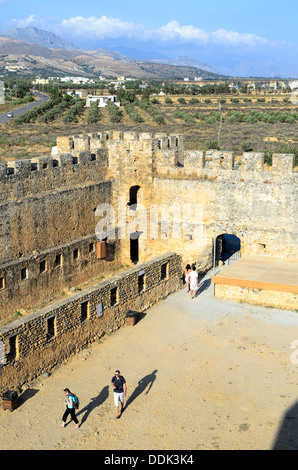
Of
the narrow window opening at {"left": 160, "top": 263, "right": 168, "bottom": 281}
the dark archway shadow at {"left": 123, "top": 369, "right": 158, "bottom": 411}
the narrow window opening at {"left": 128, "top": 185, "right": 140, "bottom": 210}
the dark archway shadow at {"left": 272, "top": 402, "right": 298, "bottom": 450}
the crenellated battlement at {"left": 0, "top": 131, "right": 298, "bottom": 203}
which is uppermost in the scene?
the crenellated battlement at {"left": 0, "top": 131, "right": 298, "bottom": 203}

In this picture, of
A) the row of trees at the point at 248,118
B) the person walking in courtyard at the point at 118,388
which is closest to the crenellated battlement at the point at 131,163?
the person walking in courtyard at the point at 118,388

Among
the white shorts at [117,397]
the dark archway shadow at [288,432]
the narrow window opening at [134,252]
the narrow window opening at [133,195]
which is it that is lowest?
the dark archway shadow at [288,432]

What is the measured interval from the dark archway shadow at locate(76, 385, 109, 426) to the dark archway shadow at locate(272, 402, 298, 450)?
13.1 ft

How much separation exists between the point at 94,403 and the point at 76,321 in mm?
2682

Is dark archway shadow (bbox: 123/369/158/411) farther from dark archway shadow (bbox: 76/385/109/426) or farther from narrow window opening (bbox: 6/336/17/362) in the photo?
narrow window opening (bbox: 6/336/17/362)

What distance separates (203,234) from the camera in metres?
20.7

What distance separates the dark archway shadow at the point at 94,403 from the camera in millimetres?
11484

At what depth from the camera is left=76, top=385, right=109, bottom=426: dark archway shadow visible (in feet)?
37.7

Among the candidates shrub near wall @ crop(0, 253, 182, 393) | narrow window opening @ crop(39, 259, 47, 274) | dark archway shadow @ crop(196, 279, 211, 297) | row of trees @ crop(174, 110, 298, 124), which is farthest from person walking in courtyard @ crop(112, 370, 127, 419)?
row of trees @ crop(174, 110, 298, 124)

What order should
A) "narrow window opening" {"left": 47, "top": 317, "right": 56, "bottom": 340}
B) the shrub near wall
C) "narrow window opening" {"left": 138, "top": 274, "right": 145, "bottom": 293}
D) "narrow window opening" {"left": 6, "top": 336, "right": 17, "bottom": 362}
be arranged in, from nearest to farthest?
"narrow window opening" {"left": 6, "top": 336, "right": 17, "bottom": 362} < the shrub near wall < "narrow window opening" {"left": 47, "top": 317, "right": 56, "bottom": 340} < "narrow window opening" {"left": 138, "top": 274, "right": 145, "bottom": 293}

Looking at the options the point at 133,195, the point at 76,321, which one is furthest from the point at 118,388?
the point at 133,195

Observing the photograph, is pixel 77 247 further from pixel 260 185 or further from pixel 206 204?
pixel 260 185

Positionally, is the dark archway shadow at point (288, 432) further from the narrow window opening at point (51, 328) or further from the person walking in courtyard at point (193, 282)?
the person walking in courtyard at point (193, 282)

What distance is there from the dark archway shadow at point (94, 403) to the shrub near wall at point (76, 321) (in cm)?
177
